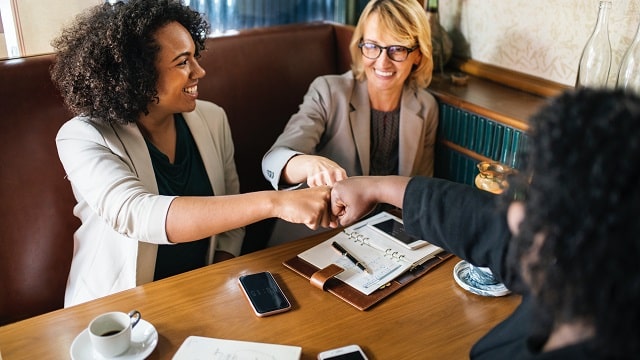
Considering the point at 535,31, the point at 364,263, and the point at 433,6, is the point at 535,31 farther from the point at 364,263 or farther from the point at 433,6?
the point at 364,263

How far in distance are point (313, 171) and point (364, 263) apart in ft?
1.18

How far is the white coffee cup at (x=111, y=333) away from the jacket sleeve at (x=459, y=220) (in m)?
0.57

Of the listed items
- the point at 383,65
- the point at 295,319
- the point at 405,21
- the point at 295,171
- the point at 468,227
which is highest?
the point at 405,21

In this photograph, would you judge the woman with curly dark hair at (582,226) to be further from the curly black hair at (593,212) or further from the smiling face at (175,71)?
the smiling face at (175,71)

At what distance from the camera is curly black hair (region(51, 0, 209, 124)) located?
1568 mm

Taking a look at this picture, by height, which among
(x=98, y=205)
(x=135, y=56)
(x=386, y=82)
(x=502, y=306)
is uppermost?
(x=135, y=56)

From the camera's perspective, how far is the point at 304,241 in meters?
1.53

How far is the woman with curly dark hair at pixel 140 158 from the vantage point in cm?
141

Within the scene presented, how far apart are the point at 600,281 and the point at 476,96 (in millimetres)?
1533

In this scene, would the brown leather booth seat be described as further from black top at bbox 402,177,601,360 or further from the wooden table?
black top at bbox 402,177,601,360

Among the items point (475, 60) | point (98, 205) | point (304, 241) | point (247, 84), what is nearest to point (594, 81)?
point (475, 60)

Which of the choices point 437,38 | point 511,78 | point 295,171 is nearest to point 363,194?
point 295,171

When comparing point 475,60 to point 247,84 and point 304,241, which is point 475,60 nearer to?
point 247,84

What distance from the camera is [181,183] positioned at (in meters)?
1.74
